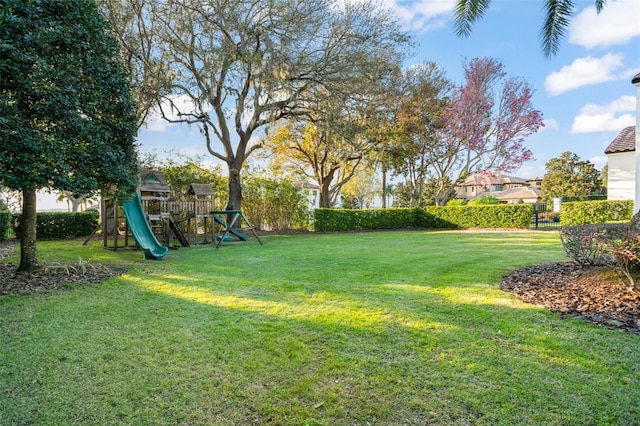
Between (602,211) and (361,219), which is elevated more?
(602,211)

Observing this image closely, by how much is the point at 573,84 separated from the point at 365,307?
32.9ft

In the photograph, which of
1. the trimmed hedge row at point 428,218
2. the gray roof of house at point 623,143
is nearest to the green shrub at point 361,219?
the trimmed hedge row at point 428,218

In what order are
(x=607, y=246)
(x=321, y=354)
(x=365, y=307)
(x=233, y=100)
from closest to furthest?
(x=321, y=354) < (x=365, y=307) < (x=607, y=246) < (x=233, y=100)

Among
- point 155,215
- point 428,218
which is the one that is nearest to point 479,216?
point 428,218

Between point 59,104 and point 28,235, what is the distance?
2.38 meters

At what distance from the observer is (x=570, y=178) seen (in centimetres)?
3312

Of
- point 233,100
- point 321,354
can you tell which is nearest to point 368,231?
point 233,100

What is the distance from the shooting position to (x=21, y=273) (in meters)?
5.43

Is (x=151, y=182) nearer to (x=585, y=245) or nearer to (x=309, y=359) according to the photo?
(x=309, y=359)

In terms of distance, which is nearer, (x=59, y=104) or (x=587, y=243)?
(x=587, y=243)

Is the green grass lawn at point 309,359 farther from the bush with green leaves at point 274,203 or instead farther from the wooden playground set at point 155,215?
the bush with green leaves at point 274,203

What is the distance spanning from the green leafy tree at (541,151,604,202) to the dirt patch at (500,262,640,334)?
109 ft

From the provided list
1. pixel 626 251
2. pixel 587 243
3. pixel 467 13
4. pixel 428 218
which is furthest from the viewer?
pixel 428 218

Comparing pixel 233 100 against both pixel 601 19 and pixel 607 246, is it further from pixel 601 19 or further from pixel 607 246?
pixel 607 246
